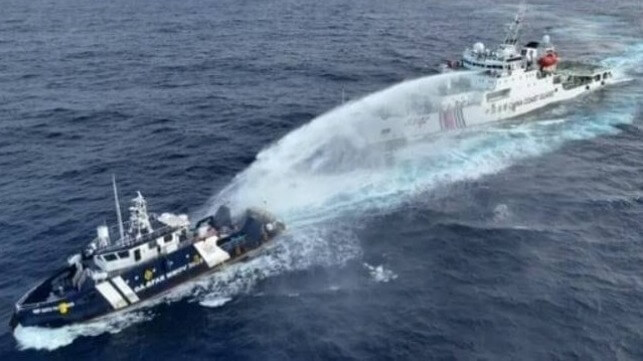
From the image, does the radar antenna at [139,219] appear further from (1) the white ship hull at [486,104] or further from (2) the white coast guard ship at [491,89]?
(2) the white coast guard ship at [491,89]

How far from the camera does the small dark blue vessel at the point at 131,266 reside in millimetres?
65188

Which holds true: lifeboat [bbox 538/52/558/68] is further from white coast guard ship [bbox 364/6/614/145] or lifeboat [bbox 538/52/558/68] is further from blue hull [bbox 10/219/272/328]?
blue hull [bbox 10/219/272/328]

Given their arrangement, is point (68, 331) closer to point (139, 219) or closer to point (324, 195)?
point (139, 219)

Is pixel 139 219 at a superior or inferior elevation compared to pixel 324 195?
superior

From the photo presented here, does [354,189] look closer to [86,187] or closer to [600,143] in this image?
[86,187]

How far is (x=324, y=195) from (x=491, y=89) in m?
45.9

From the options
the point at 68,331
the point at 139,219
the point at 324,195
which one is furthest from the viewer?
the point at 324,195

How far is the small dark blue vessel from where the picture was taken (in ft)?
214

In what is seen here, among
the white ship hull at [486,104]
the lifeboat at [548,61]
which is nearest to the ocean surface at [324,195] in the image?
the white ship hull at [486,104]

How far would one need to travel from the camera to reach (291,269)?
7169 centimetres

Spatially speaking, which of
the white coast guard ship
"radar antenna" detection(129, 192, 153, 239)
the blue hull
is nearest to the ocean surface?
the blue hull

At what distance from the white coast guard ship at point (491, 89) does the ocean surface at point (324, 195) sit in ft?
10.6

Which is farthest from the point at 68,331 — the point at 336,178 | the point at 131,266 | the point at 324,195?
the point at 336,178

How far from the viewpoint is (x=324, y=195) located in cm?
8619
